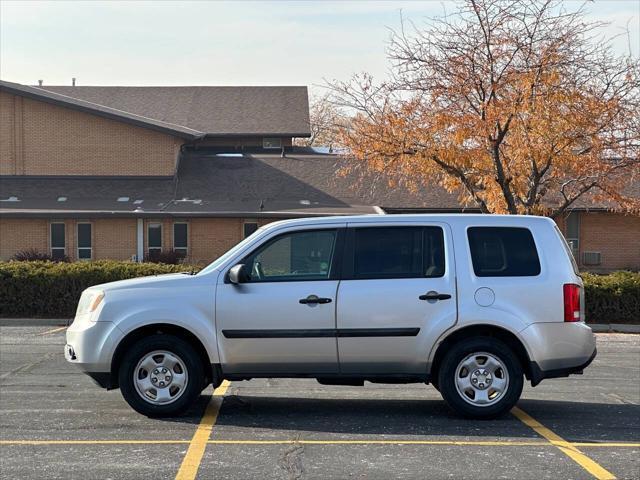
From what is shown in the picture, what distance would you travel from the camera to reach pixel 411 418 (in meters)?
8.70

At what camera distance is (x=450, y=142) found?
2225cm

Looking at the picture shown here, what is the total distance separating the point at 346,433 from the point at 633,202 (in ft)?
56.1

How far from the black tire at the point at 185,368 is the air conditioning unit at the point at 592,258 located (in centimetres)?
2873

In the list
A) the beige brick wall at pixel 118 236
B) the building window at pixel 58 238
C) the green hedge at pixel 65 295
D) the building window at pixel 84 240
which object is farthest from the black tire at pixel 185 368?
the building window at pixel 58 238

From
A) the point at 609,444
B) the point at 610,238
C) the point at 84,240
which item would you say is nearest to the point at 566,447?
the point at 609,444

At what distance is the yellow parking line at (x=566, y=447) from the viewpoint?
673 centimetres

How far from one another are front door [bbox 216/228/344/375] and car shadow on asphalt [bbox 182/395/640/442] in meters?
0.51

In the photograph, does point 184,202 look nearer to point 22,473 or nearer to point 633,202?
point 633,202

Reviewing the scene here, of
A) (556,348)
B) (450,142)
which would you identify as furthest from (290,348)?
(450,142)

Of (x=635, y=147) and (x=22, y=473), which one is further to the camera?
(x=635, y=147)

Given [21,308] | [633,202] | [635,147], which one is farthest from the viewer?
[633,202]

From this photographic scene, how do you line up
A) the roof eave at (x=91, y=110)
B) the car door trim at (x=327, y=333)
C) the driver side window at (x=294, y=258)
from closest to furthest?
the car door trim at (x=327, y=333), the driver side window at (x=294, y=258), the roof eave at (x=91, y=110)

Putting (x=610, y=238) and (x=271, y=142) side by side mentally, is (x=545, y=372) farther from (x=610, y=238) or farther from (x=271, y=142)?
(x=271, y=142)

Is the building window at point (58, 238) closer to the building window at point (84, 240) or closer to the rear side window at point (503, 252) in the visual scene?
the building window at point (84, 240)
